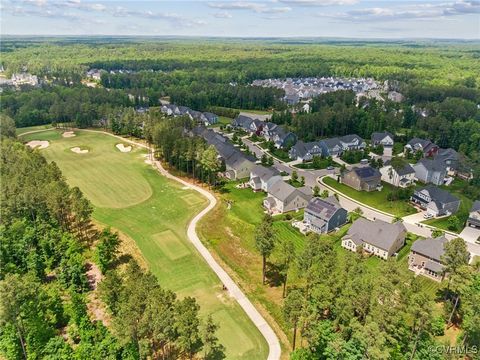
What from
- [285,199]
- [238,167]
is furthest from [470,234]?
[238,167]

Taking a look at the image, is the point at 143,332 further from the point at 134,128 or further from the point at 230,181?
the point at 134,128

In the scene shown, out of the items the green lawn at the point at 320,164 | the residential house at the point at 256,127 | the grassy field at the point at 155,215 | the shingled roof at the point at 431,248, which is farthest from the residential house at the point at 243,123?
the shingled roof at the point at 431,248

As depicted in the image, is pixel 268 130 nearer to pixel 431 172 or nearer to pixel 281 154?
pixel 281 154

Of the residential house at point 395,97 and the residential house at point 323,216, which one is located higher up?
the residential house at point 395,97

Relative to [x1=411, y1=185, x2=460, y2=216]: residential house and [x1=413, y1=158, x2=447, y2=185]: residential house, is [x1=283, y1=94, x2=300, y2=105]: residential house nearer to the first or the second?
[x1=413, y1=158, x2=447, y2=185]: residential house

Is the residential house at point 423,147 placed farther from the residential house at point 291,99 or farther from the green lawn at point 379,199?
the residential house at point 291,99

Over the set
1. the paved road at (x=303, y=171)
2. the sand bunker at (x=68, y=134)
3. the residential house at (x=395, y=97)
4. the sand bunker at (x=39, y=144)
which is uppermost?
the residential house at (x=395, y=97)

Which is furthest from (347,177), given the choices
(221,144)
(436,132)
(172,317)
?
(172,317)
